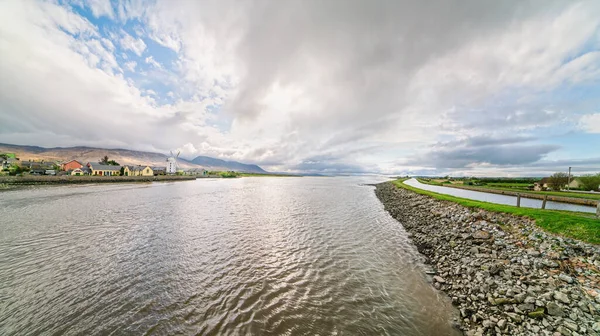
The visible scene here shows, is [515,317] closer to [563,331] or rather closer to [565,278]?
[563,331]

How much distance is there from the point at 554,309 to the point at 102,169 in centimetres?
14878

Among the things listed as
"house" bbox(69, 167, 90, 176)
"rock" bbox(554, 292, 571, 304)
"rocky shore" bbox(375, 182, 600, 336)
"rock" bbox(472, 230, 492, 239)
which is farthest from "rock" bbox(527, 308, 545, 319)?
"house" bbox(69, 167, 90, 176)

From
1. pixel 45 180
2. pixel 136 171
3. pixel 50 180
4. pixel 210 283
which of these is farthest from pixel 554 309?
pixel 136 171

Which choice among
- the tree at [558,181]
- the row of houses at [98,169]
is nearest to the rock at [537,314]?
the tree at [558,181]

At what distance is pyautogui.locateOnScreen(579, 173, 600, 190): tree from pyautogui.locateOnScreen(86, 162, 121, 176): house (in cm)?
18782

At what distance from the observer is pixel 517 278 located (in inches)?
354

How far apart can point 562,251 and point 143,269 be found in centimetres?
2223

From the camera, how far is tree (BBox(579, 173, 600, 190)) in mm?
53656

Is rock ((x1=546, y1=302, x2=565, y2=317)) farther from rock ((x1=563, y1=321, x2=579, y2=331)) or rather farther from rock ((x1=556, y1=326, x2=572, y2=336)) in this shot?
rock ((x1=556, y1=326, x2=572, y2=336))

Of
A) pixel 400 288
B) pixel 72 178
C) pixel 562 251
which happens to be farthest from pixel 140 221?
pixel 72 178

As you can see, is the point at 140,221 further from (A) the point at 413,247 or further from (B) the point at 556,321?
(B) the point at 556,321

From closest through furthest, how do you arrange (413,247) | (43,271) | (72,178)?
(43,271)
(413,247)
(72,178)

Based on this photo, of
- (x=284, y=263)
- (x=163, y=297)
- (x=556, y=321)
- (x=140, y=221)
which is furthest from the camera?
(x=140, y=221)

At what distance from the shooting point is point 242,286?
9.69 metres
